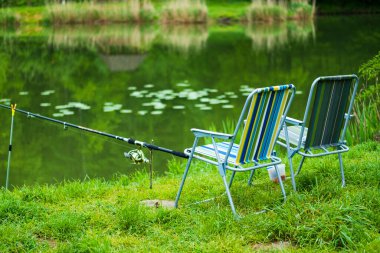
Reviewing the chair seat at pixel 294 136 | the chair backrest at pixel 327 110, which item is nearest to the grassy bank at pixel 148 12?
the chair seat at pixel 294 136

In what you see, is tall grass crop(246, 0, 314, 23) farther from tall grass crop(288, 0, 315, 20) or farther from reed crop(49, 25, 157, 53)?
reed crop(49, 25, 157, 53)

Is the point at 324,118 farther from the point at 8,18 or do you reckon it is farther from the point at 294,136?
the point at 8,18

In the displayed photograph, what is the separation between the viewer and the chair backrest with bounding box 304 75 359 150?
16.2ft

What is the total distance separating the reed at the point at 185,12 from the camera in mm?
30234

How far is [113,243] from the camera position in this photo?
13.6ft

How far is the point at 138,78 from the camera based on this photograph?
55.0 ft

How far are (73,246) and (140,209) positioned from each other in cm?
76

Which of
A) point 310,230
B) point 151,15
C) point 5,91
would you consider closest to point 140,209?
point 310,230

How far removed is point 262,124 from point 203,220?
78cm

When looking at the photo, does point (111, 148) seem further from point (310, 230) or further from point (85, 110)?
point (310, 230)

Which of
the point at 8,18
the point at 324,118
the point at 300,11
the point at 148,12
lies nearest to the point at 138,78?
the point at 324,118

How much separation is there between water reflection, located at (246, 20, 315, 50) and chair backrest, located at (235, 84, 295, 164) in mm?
17019

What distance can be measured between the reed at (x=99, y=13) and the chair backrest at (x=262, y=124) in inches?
1044

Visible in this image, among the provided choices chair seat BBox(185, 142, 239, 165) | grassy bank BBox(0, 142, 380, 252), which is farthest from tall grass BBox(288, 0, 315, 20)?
chair seat BBox(185, 142, 239, 165)
